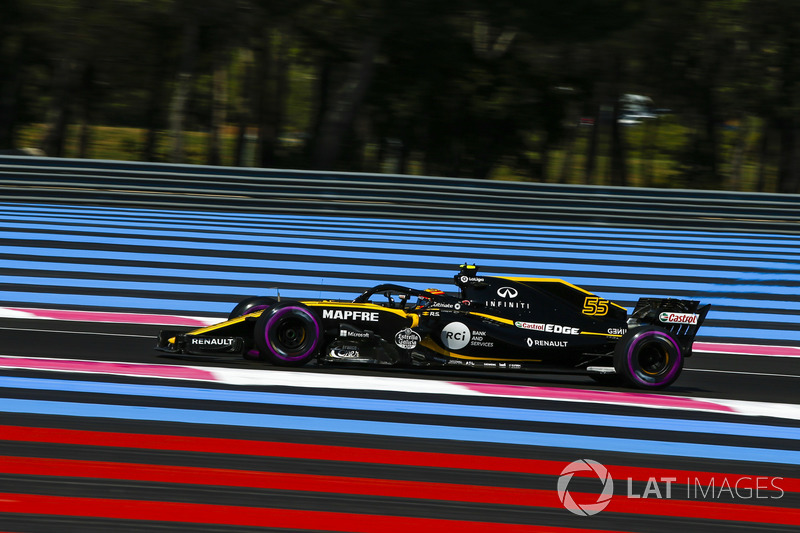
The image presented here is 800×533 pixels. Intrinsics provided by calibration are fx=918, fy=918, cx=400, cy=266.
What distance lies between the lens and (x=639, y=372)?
7.09 meters

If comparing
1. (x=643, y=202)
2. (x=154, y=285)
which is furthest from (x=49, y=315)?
(x=643, y=202)

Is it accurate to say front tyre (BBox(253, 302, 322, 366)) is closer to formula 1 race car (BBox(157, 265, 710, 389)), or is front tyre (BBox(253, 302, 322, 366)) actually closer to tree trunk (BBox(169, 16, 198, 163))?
formula 1 race car (BBox(157, 265, 710, 389))

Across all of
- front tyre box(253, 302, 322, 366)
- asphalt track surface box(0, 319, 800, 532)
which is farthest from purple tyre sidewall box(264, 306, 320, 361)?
asphalt track surface box(0, 319, 800, 532)

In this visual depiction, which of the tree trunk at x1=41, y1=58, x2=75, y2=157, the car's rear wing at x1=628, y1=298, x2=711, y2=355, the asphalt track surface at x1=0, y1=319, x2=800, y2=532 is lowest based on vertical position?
the asphalt track surface at x1=0, y1=319, x2=800, y2=532

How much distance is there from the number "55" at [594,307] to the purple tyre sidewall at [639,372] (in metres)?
0.40

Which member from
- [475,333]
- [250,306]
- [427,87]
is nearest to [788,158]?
[427,87]

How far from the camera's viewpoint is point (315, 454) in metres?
5.11

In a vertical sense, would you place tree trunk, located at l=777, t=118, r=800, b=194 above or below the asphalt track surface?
above

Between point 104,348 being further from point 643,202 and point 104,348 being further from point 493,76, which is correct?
point 493,76

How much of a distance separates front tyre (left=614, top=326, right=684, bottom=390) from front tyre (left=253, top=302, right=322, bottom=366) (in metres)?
2.33

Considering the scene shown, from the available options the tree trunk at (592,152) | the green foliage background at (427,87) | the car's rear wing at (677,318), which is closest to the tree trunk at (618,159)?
the green foliage background at (427,87)

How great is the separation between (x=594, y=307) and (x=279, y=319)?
2495mm

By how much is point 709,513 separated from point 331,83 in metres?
13.0
